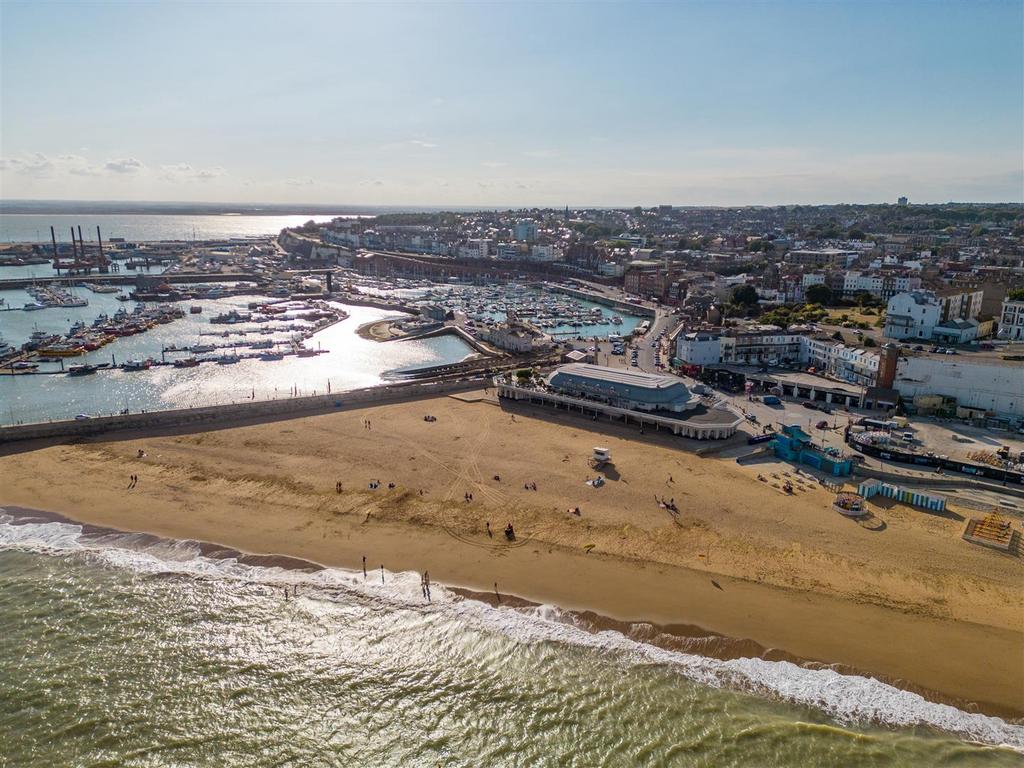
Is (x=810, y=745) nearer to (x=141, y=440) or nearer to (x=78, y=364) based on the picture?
(x=141, y=440)

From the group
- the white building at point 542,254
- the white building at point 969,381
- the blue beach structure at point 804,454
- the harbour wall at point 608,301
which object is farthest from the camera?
the white building at point 542,254

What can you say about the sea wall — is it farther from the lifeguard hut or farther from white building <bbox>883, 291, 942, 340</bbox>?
white building <bbox>883, 291, 942, 340</bbox>

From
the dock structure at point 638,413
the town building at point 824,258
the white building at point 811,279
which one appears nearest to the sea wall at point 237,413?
the dock structure at point 638,413

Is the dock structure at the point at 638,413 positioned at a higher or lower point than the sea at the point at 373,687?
higher

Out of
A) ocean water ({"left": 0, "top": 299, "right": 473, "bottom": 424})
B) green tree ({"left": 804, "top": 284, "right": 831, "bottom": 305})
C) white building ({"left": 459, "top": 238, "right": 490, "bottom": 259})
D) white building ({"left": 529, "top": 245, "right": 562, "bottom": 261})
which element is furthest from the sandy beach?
white building ({"left": 459, "top": 238, "right": 490, "bottom": 259})

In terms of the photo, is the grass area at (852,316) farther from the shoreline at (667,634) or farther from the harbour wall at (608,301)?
the shoreline at (667,634)

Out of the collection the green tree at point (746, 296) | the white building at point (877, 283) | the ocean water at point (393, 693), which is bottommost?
the ocean water at point (393, 693)

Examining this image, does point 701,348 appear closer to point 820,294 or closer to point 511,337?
point 511,337

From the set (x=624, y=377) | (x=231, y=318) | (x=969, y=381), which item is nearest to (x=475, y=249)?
(x=231, y=318)
